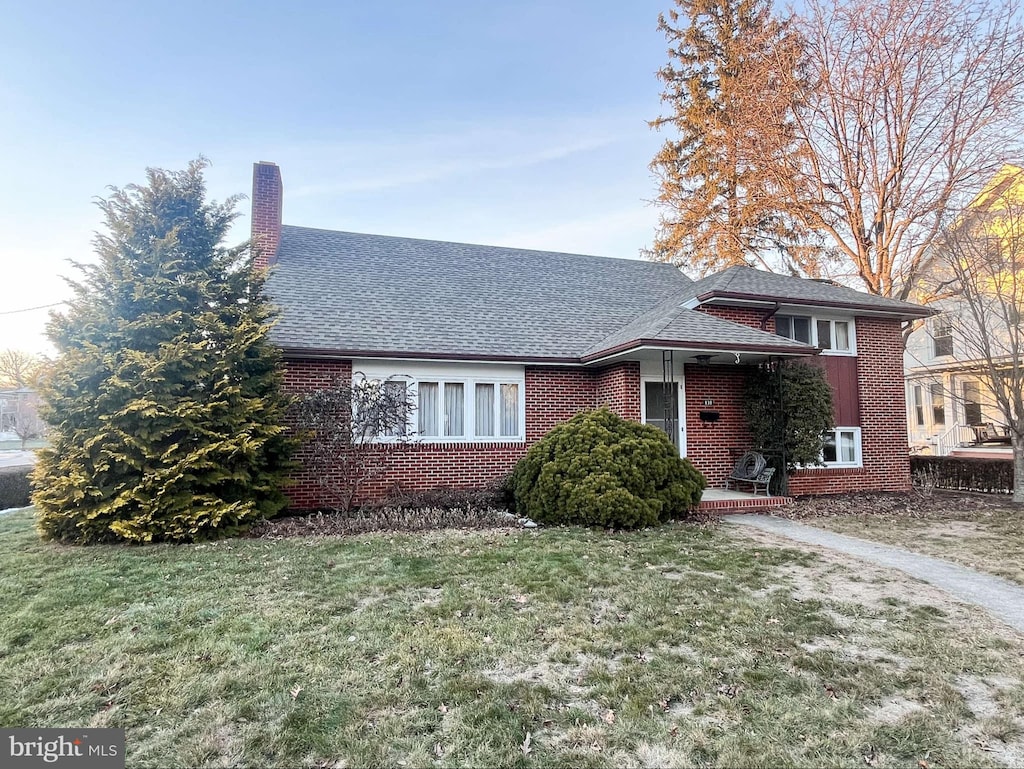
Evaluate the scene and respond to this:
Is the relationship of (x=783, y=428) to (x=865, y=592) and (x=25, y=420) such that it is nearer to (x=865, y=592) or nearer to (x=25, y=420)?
(x=865, y=592)

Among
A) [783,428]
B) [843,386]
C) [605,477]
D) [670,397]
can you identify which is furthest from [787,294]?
[605,477]

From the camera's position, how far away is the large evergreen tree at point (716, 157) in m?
19.1

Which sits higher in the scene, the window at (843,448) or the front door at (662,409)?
the front door at (662,409)

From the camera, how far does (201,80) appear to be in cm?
1174

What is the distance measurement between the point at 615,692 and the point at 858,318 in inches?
482

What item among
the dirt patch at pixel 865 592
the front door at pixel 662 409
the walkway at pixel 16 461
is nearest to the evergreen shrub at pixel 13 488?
the walkway at pixel 16 461

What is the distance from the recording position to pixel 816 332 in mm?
12281

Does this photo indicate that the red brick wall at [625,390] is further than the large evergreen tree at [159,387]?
Yes

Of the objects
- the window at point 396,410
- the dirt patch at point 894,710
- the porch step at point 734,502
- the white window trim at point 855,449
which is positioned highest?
the window at point 396,410

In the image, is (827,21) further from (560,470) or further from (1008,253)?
(560,470)

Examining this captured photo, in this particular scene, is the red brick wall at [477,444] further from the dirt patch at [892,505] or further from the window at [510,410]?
the dirt patch at [892,505]

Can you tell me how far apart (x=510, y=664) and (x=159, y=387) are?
22.0 ft

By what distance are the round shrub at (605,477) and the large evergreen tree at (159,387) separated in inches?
167

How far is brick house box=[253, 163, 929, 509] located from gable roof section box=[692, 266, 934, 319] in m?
0.05
